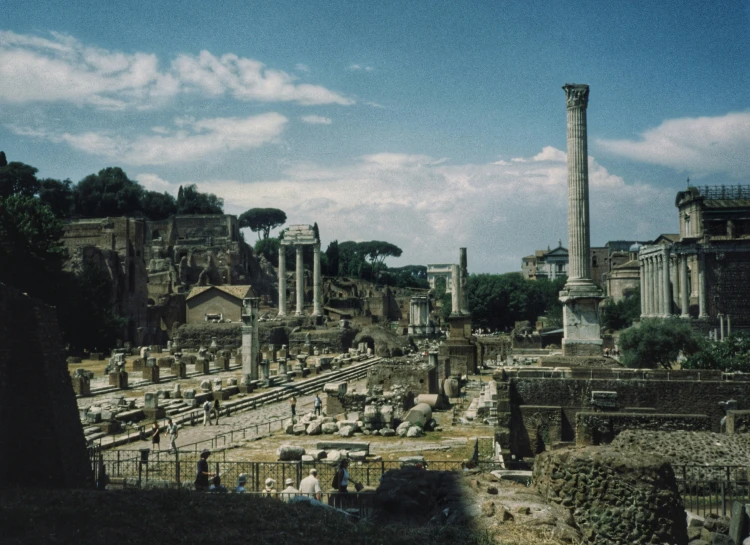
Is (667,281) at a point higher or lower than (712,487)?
higher

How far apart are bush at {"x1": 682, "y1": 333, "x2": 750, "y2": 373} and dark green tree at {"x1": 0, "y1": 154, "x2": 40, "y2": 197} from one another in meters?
70.5

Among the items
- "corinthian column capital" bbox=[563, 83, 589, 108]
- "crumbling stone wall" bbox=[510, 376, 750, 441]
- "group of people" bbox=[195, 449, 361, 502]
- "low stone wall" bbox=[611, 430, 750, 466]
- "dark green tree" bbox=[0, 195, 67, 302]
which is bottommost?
"group of people" bbox=[195, 449, 361, 502]

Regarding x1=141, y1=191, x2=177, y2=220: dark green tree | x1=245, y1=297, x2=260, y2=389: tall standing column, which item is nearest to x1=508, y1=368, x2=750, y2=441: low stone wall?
x1=245, y1=297, x2=260, y2=389: tall standing column

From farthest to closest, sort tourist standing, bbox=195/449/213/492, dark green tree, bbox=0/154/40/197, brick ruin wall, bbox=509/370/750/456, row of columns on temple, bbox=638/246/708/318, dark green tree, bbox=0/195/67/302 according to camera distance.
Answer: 1. dark green tree, bbox=0/154/40/197
2. row of columns on temple, bbox=638/246/708/318
3. dark green tree, bbox=0/195/67/302
4. brick ruin wall, bbox=509/370/750/456
5. tourist standing, bbox=195/449/213/492

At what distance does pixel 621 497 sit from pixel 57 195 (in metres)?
91.2

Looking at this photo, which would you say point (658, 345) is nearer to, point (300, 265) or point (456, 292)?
point (456, 292)

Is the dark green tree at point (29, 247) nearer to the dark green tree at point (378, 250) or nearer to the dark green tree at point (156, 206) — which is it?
the dark green tree at point (156, 206)

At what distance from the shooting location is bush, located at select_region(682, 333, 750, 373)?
84.3 feet

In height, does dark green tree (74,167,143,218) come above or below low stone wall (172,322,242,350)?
above

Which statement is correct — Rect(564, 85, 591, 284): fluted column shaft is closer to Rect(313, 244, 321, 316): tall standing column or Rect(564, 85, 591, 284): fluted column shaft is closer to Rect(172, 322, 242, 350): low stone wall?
Rect(172, 322, 242, 350): low stone wall

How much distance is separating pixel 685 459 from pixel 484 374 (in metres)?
24.4

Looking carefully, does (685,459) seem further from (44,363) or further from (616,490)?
(44,363)

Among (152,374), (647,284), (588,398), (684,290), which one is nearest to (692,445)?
(588,398)

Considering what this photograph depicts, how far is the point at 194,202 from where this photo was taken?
106m
